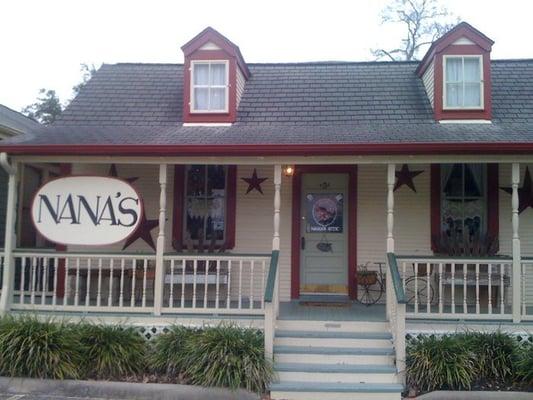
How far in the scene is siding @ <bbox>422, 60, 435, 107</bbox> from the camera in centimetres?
973

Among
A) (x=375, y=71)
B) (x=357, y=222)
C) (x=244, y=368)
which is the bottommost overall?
(x=244, y=368)

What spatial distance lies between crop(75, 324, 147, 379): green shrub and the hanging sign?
3997 millimetres

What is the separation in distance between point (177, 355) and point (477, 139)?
5.53m

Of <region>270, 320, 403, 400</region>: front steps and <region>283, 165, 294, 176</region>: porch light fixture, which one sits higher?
<region>283, 165, 294, 176</region>: porch light fixture

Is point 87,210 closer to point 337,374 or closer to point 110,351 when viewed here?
point 110,351

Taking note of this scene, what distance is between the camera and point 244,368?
20.1 feet

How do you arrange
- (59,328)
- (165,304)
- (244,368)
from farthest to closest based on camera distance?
1. (165,304)
2. (59,328)
3. (244,368)

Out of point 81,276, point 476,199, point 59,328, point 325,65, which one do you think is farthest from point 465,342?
point 325,65

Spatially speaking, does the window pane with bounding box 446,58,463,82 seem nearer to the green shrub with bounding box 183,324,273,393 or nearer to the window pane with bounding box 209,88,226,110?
the window pane with bounding box 209,88,226,110

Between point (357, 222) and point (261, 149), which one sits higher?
point (261, 149)

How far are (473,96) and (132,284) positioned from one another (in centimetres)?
715

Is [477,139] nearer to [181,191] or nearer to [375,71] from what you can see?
[375,71]

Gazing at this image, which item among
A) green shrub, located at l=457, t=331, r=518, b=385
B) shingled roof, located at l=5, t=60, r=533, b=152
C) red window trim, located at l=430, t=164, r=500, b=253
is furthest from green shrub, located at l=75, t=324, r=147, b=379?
red window trim, located at l=430, t=164, r=500, b=253

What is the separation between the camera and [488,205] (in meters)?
9.05
